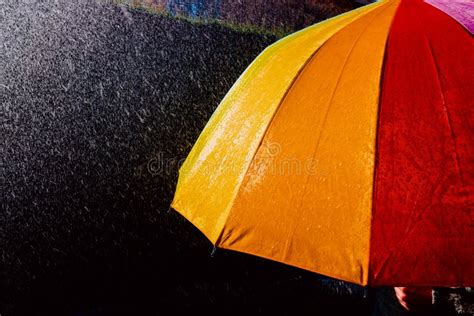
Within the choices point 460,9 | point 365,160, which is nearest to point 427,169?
point 365,160

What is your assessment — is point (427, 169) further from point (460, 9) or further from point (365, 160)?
point (460, 9)

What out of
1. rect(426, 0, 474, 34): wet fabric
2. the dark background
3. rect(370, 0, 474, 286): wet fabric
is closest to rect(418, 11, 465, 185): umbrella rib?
rect(370, 0, 474, 286): wet fabric

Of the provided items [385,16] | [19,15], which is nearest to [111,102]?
[19,15]

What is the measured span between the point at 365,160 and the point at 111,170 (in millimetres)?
3333

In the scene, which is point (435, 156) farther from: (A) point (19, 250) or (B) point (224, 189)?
(A) point (19, 250)

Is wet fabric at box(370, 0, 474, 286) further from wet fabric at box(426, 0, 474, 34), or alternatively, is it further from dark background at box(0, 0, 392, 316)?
dark background at box(0, 0, 392, 316)

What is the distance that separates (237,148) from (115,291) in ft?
10.7

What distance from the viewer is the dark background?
380 centimetres

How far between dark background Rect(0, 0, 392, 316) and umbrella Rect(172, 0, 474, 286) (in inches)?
111

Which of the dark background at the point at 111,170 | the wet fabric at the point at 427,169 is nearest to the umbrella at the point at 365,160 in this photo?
the wet fabric at the point at 427,169

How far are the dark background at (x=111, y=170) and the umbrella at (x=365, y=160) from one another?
9.25ft

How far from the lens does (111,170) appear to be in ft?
13.5

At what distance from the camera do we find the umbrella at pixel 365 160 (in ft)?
4.08

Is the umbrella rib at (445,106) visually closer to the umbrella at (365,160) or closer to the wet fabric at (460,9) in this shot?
the umbrella at (365,160)
